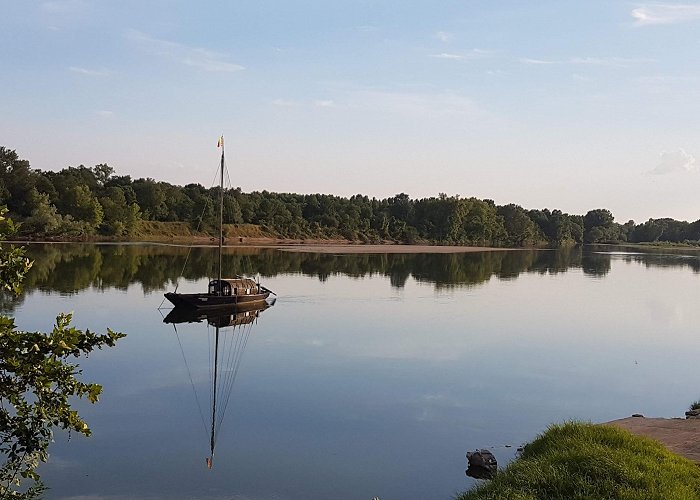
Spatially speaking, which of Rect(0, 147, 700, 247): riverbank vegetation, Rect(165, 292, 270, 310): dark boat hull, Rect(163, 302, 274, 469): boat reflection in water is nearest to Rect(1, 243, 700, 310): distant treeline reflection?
Rect(165, 292, 270, 310): dark boat hull

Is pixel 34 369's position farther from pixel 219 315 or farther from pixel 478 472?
pixel 219 315

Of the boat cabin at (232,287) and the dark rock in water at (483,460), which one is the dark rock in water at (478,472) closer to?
the dark rock in water at (483,460)

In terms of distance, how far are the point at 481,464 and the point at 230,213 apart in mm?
118944

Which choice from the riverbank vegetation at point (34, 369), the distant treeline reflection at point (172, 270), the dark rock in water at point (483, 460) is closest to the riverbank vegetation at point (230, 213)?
the distant treeline reflection at point (172, 270)

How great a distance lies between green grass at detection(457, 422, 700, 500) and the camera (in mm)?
9610

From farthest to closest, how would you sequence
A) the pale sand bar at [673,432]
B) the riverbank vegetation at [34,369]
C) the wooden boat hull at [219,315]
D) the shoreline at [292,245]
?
the shoreline at [292,245] → the wooden boat hull at [219,315] → the pale sand bar at [673,432] → the riverbank vegetation at [34,369]

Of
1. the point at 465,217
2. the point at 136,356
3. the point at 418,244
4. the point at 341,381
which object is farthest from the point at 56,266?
the point at 465,217

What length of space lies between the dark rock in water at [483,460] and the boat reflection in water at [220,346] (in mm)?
5910

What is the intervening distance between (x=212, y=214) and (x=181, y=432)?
114477mm

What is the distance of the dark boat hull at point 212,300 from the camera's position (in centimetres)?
3859

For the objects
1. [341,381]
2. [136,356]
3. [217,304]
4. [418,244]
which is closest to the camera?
[341,381]

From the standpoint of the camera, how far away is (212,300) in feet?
130

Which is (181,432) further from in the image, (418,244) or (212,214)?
(418,244)

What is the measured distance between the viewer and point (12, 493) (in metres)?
7.33
